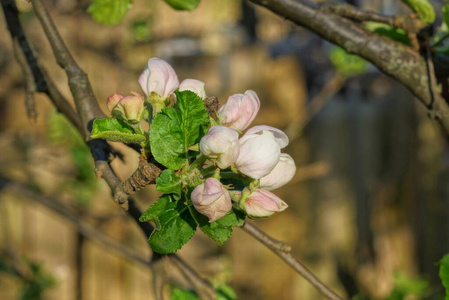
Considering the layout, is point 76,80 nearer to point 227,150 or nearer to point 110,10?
point 110,10

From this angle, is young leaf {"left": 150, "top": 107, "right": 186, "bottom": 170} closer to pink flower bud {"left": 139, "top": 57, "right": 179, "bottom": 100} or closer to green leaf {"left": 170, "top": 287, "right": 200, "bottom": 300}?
pink flower bud {"left": 139, "top": 57, "right": 179, "bottom": 100}

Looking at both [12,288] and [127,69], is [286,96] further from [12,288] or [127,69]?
[12,288]

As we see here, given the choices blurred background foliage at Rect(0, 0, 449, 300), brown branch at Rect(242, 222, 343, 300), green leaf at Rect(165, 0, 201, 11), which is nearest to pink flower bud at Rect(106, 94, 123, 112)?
brown branch at Rect(242, 222, 343, 300)

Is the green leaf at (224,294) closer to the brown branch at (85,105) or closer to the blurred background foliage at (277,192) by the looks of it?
the brown branch at (85,105)

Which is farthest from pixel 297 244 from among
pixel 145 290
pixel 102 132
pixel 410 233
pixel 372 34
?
pixel 102 132

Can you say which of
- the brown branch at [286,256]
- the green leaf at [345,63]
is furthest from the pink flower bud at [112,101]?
the green leaf at [345,63]

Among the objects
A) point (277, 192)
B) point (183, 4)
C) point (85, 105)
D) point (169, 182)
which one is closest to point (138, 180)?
point (169, 182)
